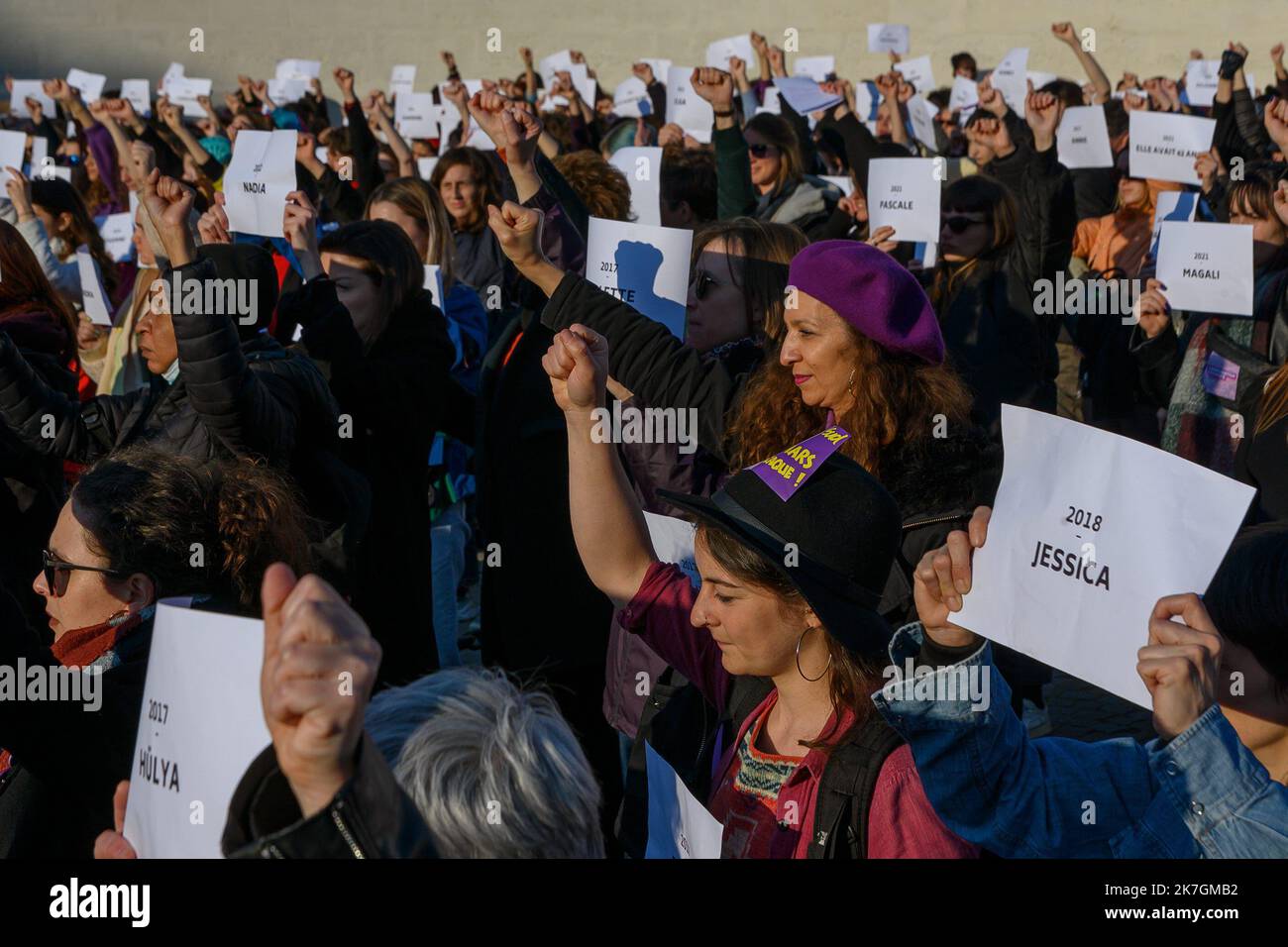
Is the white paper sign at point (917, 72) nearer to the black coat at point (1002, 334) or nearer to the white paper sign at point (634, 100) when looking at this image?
the white paper sign at point (634, 100)

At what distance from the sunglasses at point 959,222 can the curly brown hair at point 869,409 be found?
263 cm

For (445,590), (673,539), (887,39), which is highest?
(887,39)

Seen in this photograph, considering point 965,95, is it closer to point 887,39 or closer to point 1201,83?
point 887,39

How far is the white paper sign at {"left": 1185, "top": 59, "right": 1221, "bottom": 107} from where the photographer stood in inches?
478

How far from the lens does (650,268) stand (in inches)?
146

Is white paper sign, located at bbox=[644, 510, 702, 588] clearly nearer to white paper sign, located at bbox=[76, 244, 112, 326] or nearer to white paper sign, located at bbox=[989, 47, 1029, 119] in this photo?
white paper sign, located at bbox=[76, 244, 112, 326]

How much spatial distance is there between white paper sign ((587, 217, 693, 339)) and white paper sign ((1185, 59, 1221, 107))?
31.8ft

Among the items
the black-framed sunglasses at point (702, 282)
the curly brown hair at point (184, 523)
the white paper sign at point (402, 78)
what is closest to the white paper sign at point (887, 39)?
the white paper sign at point (402, 78)


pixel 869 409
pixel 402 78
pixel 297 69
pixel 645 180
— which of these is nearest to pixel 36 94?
pixel 297 69

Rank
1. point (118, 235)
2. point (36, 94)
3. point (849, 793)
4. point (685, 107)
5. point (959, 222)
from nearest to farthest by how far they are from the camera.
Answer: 1. point (849, 793)
2. point (959, 222)
3. point (118, 235)
4. point (685, 107)
5. point (36, 94)

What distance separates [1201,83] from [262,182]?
370 inches

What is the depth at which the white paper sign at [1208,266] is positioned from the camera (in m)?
5.01

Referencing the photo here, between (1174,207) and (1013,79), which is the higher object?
(1013,79)

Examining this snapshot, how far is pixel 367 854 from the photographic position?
1.28 m
